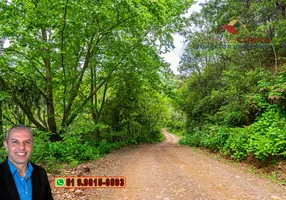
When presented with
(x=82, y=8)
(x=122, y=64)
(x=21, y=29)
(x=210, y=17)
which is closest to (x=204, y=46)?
(x=210, y=17)

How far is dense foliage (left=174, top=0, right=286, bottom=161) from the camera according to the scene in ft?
24.3

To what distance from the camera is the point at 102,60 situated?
33.3 feet

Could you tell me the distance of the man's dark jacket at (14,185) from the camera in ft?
4.83

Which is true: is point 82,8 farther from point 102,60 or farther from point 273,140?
point 273,140

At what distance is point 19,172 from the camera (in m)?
1.59

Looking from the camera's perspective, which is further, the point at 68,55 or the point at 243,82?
the point at 243,82

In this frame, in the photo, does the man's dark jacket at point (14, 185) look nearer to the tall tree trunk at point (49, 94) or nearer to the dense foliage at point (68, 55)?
the dense foliage at point (68, 55)

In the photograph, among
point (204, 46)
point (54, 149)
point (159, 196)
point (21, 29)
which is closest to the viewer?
point (159, 196)

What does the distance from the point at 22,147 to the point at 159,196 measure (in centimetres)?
338

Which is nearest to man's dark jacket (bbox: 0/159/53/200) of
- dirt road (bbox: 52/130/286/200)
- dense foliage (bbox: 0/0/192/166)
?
dirt road (bbox: 52/130/286/200)

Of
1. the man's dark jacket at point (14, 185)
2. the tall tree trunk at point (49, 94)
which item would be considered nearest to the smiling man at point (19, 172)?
the man's dark jacket at point (14, 185)

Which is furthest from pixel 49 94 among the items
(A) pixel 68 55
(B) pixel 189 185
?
(B) pixel 189 185

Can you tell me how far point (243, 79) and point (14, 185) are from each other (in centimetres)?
1071

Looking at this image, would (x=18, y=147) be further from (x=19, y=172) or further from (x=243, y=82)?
(x=243, y=82)
